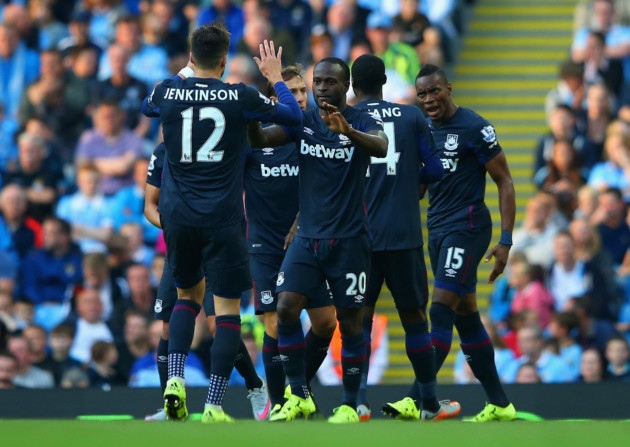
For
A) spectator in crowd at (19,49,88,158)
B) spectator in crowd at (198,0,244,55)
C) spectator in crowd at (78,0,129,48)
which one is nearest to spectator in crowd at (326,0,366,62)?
spectator in crowd at (198,0,244,55)

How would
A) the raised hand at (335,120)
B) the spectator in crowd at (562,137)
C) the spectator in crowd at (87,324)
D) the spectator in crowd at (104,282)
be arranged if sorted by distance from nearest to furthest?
1. the raised hand at (335,120)
2. the spectator in crowd at (87,324)
3. the spectator in crowd at (104,282)
4. the spectator in crowd at (562,137)

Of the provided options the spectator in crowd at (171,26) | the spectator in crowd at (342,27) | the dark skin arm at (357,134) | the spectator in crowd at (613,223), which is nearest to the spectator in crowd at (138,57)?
the spectator in crowd at (171,26)

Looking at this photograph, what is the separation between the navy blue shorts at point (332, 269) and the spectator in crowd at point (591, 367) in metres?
4.82

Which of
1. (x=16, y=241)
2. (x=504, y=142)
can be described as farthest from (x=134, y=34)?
(x=504, y=142)

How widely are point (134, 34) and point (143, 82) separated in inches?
31.2

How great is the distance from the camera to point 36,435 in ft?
25.6

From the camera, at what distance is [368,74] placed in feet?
33.5

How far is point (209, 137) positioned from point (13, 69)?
30.4ft

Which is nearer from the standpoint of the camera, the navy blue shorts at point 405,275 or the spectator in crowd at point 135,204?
the navy blue shorts at point 405,275

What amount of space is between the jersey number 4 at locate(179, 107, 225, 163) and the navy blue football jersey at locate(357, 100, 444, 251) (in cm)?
113

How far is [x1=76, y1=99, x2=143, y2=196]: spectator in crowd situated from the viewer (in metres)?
16.8

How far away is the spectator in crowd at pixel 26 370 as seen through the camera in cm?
1457

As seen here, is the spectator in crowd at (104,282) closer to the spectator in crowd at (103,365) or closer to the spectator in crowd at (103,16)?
the spectator in crowd at (103,365)

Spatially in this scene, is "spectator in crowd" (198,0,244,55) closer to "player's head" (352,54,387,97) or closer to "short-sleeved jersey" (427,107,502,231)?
"short-sleeved jersey" (427,107,502,231)
